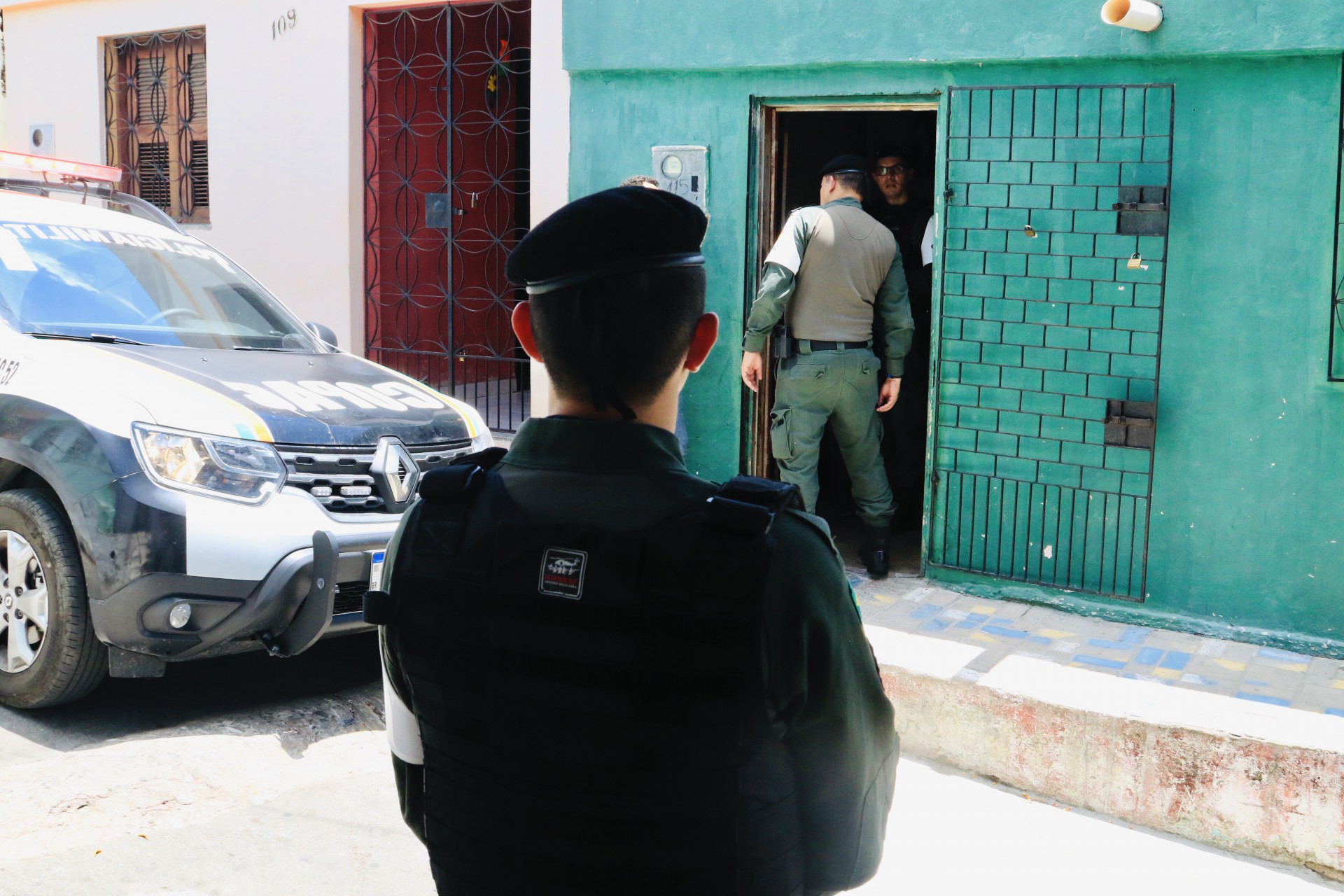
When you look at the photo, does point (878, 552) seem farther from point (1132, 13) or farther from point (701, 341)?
point (701, 341)

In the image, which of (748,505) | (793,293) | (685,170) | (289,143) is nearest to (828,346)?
(793,293)

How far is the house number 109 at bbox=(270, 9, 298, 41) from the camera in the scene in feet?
28.9

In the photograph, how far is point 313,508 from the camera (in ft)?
13.8

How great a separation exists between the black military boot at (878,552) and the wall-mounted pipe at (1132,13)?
254 centimetres

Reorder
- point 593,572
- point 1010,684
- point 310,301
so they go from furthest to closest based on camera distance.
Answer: point 310,301 → point 1010,684 → point 593,572

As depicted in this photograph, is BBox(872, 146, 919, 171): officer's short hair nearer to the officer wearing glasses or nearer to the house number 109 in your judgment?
the officer wearing glasses

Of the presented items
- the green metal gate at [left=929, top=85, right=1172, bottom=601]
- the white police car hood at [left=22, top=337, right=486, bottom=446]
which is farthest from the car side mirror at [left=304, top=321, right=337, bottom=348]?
the green metal gate at [left=929, top=85, right=1172, bottom=601]

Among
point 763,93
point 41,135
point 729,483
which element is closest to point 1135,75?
point 763,93

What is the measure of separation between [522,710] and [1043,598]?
4704 millimetres

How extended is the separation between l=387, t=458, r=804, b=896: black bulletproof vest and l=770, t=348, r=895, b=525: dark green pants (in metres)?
4.49

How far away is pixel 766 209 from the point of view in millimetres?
6582

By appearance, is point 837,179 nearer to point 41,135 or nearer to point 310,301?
point 310,301

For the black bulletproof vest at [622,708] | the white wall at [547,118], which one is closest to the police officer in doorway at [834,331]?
the white wall at [547,118]

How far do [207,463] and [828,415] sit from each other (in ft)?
9.93
